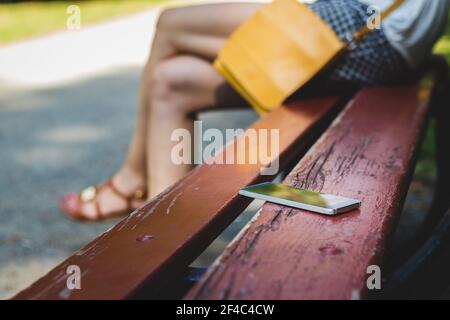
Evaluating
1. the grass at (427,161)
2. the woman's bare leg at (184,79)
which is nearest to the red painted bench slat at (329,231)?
the woman's bare leg at (184,79)

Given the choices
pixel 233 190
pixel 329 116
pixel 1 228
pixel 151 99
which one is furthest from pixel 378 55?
pixel 1 228

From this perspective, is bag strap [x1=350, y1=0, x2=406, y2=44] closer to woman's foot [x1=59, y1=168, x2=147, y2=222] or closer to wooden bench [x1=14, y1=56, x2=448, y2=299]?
wooden bench [x1=14, y1=56, x2=448, y2=299]

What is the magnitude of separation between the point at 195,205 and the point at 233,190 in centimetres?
11

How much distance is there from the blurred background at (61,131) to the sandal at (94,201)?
8cm

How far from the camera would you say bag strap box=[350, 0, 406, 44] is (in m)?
1.99

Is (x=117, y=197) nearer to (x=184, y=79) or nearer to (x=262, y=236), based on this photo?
(x=184, y=79)


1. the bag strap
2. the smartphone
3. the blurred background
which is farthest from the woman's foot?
the smartphone

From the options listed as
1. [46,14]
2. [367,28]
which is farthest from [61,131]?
[46,14]

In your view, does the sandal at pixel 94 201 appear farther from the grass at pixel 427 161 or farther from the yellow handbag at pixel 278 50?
the grass at pixel 427 161

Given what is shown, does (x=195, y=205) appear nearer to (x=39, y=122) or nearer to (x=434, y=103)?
(x=434, y=103)

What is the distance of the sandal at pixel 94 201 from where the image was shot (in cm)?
260

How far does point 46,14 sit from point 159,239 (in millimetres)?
10092

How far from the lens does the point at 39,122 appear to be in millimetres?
4551

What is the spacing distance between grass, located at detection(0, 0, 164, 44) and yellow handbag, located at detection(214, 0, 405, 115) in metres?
6.19
